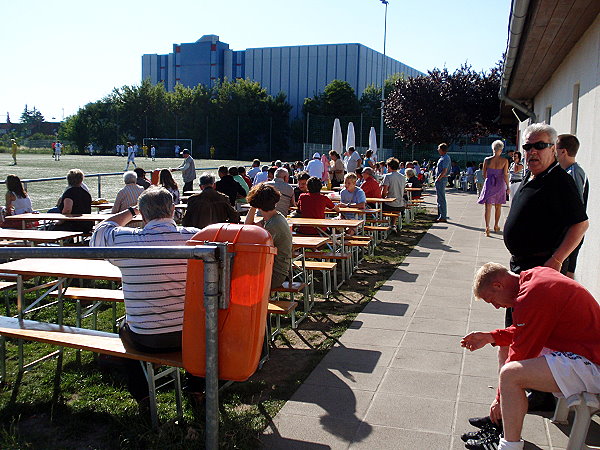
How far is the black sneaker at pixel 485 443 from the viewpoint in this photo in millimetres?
3361

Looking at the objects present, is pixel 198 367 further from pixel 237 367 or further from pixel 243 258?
pixel 243 258

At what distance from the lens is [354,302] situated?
6883 mm

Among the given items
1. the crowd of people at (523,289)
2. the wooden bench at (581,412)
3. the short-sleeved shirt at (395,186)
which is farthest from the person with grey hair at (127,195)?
the wooden bench at (581,412)

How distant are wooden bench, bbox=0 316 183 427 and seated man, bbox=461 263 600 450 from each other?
69.1 inches

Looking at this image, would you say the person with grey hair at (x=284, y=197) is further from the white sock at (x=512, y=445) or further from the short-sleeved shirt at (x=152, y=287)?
the white sock at (x=512, y=445)

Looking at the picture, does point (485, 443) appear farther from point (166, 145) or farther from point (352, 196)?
point (166, 145)

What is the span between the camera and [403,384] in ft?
14.4

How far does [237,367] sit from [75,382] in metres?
2.08

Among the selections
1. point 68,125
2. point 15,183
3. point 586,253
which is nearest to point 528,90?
point 586,253

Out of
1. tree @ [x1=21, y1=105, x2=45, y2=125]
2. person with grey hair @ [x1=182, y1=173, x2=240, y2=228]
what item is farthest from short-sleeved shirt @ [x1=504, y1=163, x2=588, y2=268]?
tree @ [x1=21, y1=105, x2=45, y2=125]

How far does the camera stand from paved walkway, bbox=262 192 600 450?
3611mm

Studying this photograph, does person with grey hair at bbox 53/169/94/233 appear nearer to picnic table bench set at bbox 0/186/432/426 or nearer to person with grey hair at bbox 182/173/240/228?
picnic table bench set at bbox 0/186/432/426

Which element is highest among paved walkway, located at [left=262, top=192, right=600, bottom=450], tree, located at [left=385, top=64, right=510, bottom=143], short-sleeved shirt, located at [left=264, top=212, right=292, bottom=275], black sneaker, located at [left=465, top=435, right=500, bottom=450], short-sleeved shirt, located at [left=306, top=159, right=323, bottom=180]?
tree, located at [left=385, top=64, right=510, bottom=143]

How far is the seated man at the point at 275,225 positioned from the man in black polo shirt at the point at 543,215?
2054mm
